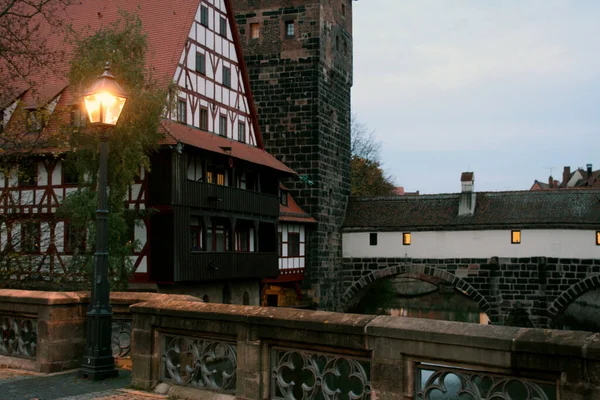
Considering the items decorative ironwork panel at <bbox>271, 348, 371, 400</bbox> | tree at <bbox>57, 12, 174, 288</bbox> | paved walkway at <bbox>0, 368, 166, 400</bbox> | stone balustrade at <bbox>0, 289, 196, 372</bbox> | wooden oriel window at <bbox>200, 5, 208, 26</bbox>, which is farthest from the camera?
wooden oriel window at <bbox>200, 5, 208, 26</bbox>

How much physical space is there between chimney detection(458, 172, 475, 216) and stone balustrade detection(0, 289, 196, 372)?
101 ft

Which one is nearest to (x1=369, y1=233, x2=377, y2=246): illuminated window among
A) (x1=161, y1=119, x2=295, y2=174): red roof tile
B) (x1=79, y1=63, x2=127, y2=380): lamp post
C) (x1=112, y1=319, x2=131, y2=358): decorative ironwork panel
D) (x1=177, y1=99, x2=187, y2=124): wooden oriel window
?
(x1=161, y1=119, x2=295, y2=174): red roof tile

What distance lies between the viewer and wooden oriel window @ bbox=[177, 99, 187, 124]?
27109 millimetres

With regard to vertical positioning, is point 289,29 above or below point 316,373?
above

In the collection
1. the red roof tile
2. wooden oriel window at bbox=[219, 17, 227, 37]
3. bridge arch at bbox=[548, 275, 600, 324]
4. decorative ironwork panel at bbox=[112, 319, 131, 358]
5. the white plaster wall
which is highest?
wooden oriel window at bbox=[219, 17, 227, 37]

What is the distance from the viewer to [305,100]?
128 ft

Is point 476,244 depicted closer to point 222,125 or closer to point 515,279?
point 515,279

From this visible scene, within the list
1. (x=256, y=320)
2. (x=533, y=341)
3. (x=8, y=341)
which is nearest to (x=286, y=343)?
(x=256, y=320)

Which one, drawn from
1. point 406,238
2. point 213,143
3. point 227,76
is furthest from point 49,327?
point 406,238

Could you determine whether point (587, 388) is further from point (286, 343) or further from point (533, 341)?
point (286, 343)

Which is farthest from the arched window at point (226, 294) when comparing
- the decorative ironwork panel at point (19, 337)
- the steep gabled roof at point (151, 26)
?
the decorative ironwork panel at point (19, 337)

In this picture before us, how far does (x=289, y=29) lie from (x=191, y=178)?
14.6 m

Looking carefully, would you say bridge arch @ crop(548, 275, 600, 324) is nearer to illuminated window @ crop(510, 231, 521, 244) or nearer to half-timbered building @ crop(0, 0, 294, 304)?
illuminated window @ crop(510, 231, 521, 244)

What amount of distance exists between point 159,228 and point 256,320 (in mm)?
18721
